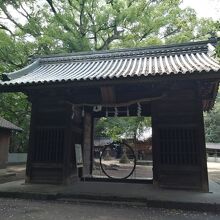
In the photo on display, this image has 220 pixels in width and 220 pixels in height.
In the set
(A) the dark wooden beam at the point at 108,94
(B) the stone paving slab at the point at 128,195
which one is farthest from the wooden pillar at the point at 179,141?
(A) the dark wooden beam at the point at 108,94

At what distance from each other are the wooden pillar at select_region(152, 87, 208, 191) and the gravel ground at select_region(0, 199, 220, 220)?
85.1 inches

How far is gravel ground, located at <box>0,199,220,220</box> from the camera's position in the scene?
21.7 feet

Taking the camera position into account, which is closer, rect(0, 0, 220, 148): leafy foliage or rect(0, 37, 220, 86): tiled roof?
rect(0, 37, 220, 86): tiled roof

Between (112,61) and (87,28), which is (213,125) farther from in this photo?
(112,61)

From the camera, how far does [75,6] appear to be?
24094 mm

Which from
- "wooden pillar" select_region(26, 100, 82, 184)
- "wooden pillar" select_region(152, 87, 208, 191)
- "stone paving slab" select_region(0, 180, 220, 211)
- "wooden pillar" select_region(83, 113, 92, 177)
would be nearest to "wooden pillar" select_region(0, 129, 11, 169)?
"wooden pillar" select_region(83, 113, 92, 177)

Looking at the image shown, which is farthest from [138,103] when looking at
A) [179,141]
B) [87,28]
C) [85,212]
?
[87,28]

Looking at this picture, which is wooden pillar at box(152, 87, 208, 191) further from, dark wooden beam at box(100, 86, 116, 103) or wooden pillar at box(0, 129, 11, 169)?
wooden pillar at box(0, 129, 11, 169)

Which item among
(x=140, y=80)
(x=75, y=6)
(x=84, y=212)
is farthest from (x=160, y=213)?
(x=75, y=6)

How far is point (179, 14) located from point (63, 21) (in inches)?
418

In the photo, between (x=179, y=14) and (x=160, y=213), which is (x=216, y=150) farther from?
(x=160, y=213)

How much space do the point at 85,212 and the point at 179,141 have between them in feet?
14.3

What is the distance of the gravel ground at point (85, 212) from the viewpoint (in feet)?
21.7

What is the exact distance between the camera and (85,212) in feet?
23.4
